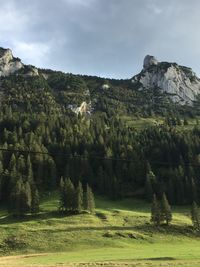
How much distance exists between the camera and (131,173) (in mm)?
158250

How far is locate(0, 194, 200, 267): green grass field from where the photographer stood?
69113mm

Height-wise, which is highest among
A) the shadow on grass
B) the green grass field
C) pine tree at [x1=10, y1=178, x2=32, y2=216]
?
pine tree at [x1=10, y1=178, x2=32, y2=216]

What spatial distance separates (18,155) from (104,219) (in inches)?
2820

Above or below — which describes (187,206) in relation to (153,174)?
below

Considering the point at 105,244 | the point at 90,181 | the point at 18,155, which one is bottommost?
the point at 105,244

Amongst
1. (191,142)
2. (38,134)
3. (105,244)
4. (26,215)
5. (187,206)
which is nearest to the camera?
(105,244)

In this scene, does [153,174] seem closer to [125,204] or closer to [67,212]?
[125,204]

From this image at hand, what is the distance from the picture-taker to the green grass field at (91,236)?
6911 centimetres

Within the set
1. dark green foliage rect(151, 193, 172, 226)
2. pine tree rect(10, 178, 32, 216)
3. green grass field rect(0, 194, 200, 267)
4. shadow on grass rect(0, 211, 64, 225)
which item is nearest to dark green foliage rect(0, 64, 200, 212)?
pine tree rect(10, 178, 32, 216)

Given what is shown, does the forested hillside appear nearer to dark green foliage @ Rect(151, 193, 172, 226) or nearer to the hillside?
the hillside

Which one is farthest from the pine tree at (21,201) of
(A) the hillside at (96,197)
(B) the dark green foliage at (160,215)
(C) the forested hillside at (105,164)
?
(B) the dark green foliage at (160,215)

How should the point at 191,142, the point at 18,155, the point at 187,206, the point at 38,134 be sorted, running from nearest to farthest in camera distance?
1. the point at 187,206
2. the point at 18,155
3. the point at 191,142
4. the point at 38,134

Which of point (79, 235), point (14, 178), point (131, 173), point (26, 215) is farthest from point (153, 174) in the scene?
point (79, 235)

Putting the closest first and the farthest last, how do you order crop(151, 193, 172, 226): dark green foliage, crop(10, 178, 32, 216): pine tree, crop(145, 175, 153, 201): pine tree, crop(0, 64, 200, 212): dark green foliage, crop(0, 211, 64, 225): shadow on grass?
crop(151, 193, 172, 226): dark green foliage
crop(0, 211, 64, 225): shadow on grass
crop(10, 178, 32, 216): pine tree
crop(0, 64, 200, 212): dark green foliage
crop(145, 175, 153, 201): pine tree
